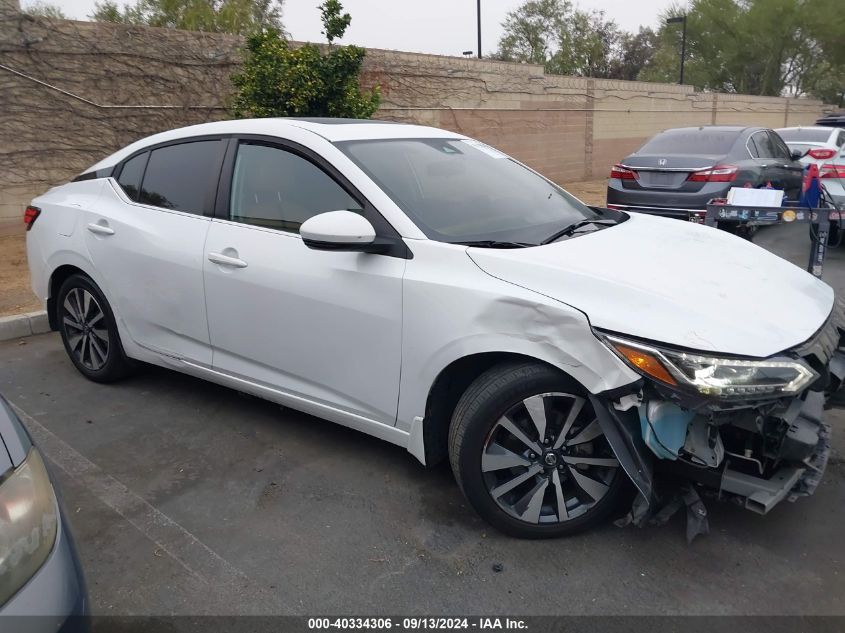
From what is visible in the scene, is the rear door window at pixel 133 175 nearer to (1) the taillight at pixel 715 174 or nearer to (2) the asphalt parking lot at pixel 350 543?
(2) the asphalt parking lot at pixel 350 543

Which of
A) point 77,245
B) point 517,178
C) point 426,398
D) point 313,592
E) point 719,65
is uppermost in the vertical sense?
point 719,65

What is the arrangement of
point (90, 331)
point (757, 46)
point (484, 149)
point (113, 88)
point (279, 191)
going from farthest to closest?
point (757, 46) < point (113, 88) < point (90, 331) < point (484, 149) < point (279, 191)

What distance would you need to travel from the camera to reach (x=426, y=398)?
3.07 m

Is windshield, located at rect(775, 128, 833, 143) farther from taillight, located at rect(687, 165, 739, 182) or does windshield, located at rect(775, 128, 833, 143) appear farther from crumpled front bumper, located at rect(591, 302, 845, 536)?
crumpled front bumper, located at rect(591, 302, 845, 536)

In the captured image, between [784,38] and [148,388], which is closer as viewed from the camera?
[148,388]

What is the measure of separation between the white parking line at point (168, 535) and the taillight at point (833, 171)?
8.86 m

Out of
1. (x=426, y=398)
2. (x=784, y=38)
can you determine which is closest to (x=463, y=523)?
(x=426, y=398)

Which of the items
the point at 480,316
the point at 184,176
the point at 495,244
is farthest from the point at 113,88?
the point at 480,316

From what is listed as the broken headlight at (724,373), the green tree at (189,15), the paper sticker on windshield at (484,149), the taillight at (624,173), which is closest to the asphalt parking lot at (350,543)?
the broken headlight at (724,373)

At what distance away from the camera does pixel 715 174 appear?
328 inches

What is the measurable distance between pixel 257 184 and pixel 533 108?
50.8ft

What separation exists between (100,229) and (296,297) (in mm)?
1684

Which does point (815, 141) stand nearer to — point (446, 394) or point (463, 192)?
point (463, 192)

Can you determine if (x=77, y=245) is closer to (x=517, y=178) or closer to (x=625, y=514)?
(x=517, y=178)
